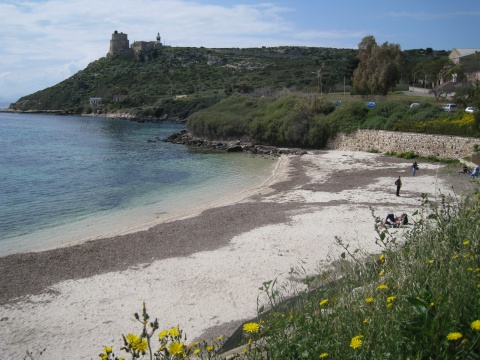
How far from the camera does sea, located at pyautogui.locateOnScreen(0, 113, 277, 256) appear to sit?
2067cm

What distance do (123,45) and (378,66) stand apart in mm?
149548

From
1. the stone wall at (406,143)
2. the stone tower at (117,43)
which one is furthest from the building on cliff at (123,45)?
the stone wall at (406,143)

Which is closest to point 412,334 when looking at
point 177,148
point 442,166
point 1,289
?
point 1,289

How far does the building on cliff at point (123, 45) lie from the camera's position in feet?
570

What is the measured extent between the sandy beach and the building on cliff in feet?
537

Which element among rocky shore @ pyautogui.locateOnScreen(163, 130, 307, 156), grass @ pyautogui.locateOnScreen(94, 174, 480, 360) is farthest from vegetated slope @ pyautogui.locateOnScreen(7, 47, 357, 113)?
grass @ pyautogui.locateOnScreen(94, 174, 480, 360)

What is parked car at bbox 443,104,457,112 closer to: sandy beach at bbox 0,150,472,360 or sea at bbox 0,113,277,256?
sea at bbox 0,113,277,256

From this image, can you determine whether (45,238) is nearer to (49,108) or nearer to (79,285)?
(79,285)

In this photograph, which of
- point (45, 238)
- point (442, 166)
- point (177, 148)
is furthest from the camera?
point (177, 148)

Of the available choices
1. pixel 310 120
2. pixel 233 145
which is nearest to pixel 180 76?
pixel 233 145

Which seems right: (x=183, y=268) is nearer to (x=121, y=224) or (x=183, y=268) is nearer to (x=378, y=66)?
(x=121, y=224)

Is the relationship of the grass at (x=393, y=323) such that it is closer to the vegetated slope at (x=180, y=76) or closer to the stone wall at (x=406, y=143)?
the stone wall at (x=406, y=143)

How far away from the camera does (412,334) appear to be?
149 inches

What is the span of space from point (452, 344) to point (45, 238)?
18.7 m
